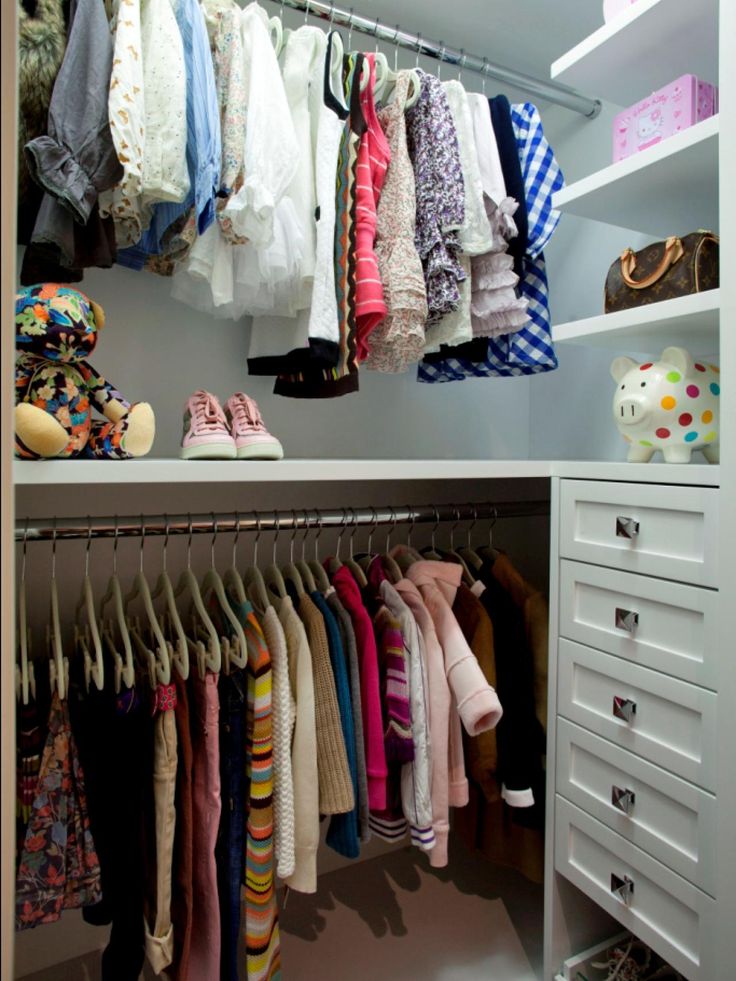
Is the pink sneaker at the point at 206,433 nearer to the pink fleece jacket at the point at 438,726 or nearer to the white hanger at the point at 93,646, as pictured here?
the white hanger at the point at 93,646

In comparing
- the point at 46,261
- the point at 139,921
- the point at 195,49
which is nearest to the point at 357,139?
the point at 195,49

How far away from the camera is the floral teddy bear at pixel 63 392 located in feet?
2.94

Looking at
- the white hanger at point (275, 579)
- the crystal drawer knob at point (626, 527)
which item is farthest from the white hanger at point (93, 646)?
the crystal drawer knob at point (626, 527)

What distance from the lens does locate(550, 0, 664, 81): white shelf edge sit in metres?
1.15

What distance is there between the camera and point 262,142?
1.11 m

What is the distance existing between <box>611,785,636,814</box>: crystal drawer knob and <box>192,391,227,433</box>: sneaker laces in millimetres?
1011

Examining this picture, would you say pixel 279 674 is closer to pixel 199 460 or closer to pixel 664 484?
pixel 199 460

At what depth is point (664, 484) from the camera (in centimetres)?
112

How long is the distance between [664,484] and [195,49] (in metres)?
1.14

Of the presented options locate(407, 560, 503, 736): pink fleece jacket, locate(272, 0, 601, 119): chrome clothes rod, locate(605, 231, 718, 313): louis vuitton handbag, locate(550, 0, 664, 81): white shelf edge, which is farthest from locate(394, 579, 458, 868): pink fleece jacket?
locate(272, 0, 601, 119): chrome clothes rod

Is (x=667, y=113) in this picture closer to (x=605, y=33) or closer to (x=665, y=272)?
(x=605, y=33)

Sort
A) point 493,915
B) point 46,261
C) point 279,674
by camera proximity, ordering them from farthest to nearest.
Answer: point 493,915, point 279,674, point 46,261

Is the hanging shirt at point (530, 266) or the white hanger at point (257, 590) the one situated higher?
the hanging shirt at point (530, 266)

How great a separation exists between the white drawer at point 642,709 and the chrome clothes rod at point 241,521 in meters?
0.40
